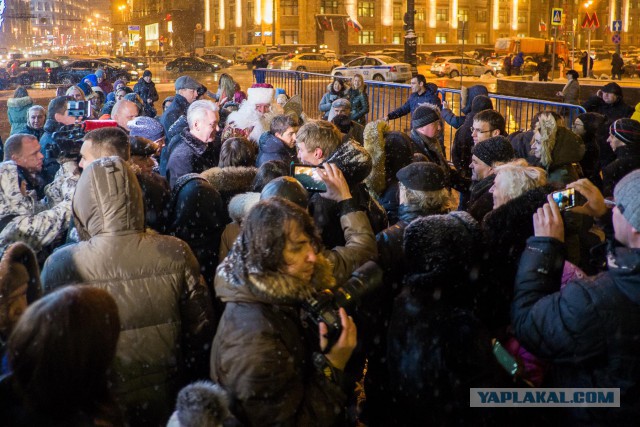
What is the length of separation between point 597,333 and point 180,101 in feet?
24.2

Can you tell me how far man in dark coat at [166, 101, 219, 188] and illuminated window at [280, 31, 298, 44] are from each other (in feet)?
231

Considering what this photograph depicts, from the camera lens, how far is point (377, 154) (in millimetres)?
5695

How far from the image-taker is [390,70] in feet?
125

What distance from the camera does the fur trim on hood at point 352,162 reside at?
3.93 metres

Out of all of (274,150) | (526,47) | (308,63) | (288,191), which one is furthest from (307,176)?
(526,47)

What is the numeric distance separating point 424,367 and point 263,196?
1.32 meters

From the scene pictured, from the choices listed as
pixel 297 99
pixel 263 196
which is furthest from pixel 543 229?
pixel 297 99

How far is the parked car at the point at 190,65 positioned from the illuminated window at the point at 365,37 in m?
30.2

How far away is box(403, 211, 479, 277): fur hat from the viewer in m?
2.75

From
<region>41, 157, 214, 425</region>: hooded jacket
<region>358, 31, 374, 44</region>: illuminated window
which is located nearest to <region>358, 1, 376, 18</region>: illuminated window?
<region>358, 31, 374, 44</region>: illuminated window

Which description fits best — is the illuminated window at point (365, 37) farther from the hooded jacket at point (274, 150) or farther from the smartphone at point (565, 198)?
the smartphone at point (565, 198)

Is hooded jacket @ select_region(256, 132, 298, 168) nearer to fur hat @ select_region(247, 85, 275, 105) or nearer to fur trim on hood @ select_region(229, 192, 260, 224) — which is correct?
fur trim on hood @ select_region(229, 192, 260, 224)

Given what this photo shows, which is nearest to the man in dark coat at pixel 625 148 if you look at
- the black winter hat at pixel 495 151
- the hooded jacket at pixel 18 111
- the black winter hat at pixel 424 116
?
the black winter hat at pixel 424 116

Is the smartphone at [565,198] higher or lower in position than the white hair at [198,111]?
lower
